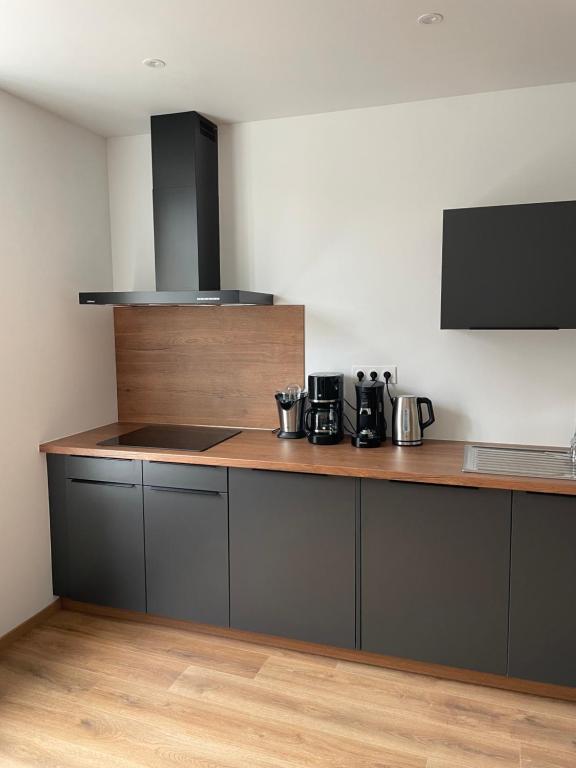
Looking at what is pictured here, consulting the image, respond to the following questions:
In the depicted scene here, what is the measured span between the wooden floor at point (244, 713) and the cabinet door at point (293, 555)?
180mm

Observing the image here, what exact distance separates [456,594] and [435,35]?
2059mm

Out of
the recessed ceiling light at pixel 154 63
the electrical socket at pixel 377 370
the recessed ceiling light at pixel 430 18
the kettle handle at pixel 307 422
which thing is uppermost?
the recessed ceiling light at pixel 154 63

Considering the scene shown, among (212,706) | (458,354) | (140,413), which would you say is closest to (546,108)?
(458,354)

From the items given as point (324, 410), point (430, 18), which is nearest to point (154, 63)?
point (430, 18)

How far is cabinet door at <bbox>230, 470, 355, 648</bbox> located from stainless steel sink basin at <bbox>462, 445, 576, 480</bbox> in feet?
1.75

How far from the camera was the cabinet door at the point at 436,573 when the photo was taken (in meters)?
2.26

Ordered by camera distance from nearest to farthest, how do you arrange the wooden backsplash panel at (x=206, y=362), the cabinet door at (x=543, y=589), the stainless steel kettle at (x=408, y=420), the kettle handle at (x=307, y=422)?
the cabinet door at (x=543, y=589)
the stainless steel kettle at (x=408, y=420)
the kettle handle at (x=307, y=422)
the wooden backsplash panel at (x=206, y=362)

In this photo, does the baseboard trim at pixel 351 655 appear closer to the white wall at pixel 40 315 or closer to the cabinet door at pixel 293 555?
the cabinet door at pixel 293 555

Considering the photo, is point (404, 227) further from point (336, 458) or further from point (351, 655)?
point (351, 655)

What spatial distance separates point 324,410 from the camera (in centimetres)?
277

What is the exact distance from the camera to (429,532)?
7.66 feet

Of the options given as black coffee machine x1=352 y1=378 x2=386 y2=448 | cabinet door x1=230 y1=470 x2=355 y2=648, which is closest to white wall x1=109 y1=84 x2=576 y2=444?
black coffee machine x1=352 y1=378 x2=386 y2=448

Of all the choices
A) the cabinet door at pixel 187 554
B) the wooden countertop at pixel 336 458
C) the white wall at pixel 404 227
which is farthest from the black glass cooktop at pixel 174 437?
the white wall at pixel 404 227

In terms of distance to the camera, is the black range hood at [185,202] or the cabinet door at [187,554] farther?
the black range hood at [185,202]
